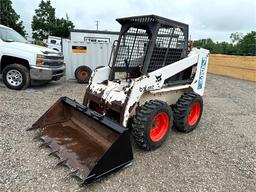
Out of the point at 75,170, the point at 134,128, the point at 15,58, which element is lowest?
the point at 75,170

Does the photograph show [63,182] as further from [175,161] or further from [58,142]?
[175,161]

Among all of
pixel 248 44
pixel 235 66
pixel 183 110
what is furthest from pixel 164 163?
pixel 248 44

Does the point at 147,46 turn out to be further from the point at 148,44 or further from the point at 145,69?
the point at 145,69

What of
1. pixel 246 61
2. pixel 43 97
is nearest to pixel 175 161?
pixel 43 97

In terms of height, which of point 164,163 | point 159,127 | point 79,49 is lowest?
point 164,163

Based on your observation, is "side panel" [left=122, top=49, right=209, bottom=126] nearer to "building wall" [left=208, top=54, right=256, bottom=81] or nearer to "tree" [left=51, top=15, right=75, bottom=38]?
"building wall" [left=208, top=54, right=256, bottom=81]

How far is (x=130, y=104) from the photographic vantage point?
331cm

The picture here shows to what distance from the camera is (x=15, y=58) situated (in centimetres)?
694

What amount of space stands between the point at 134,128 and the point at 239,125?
323 cm

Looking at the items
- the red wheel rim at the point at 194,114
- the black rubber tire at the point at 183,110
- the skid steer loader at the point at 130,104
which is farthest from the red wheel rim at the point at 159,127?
the red wheel rim at the point at 194,114

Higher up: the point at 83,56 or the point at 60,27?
the point at 60,27

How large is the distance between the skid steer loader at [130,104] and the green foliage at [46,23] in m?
37.6

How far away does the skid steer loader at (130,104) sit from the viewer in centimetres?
298

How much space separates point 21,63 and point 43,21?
118ft
